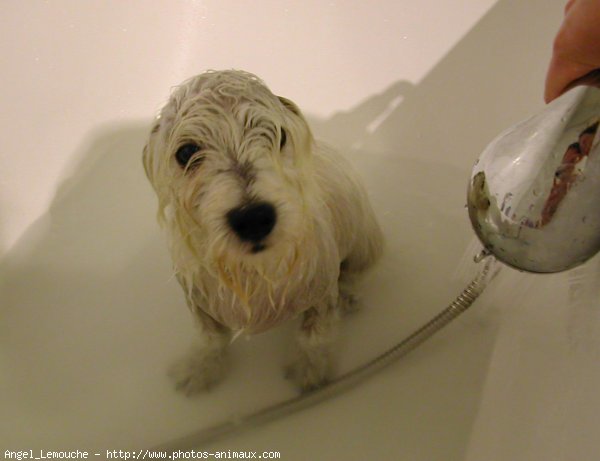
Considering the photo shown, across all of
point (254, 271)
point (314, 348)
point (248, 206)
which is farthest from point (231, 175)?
point (314, 348)

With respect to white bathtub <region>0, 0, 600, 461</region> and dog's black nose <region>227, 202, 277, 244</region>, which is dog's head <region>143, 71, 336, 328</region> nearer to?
dog's black nose <region>227, 202, 277, 244</region>

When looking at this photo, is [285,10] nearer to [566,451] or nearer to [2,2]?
[2,2]

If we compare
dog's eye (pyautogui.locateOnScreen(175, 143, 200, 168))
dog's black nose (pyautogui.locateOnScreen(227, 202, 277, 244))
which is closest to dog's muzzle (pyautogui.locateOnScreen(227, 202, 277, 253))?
dog's black nose (pyautogui.locateOnScreen(227, 202, 277, 244))

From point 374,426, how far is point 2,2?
55.1 inches

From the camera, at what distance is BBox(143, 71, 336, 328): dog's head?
2.22 feet

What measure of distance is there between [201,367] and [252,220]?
610mm

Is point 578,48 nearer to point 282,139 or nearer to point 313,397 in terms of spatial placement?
point 282,139

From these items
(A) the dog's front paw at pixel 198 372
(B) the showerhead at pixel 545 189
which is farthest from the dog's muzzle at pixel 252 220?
(A) the dog's front paw at pixel 198 372

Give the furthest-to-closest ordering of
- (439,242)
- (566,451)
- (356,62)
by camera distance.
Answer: (356,62)
(439,242)
(566,451)

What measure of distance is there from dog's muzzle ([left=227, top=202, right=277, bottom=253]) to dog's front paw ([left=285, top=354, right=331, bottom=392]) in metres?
0.53

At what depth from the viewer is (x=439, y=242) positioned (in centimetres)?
136

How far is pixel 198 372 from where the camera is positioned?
45.3 inches

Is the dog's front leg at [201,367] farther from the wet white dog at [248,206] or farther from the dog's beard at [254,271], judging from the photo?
the dog's beard at [254,271]

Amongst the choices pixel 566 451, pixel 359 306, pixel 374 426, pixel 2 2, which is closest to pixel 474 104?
pixel 359 306
